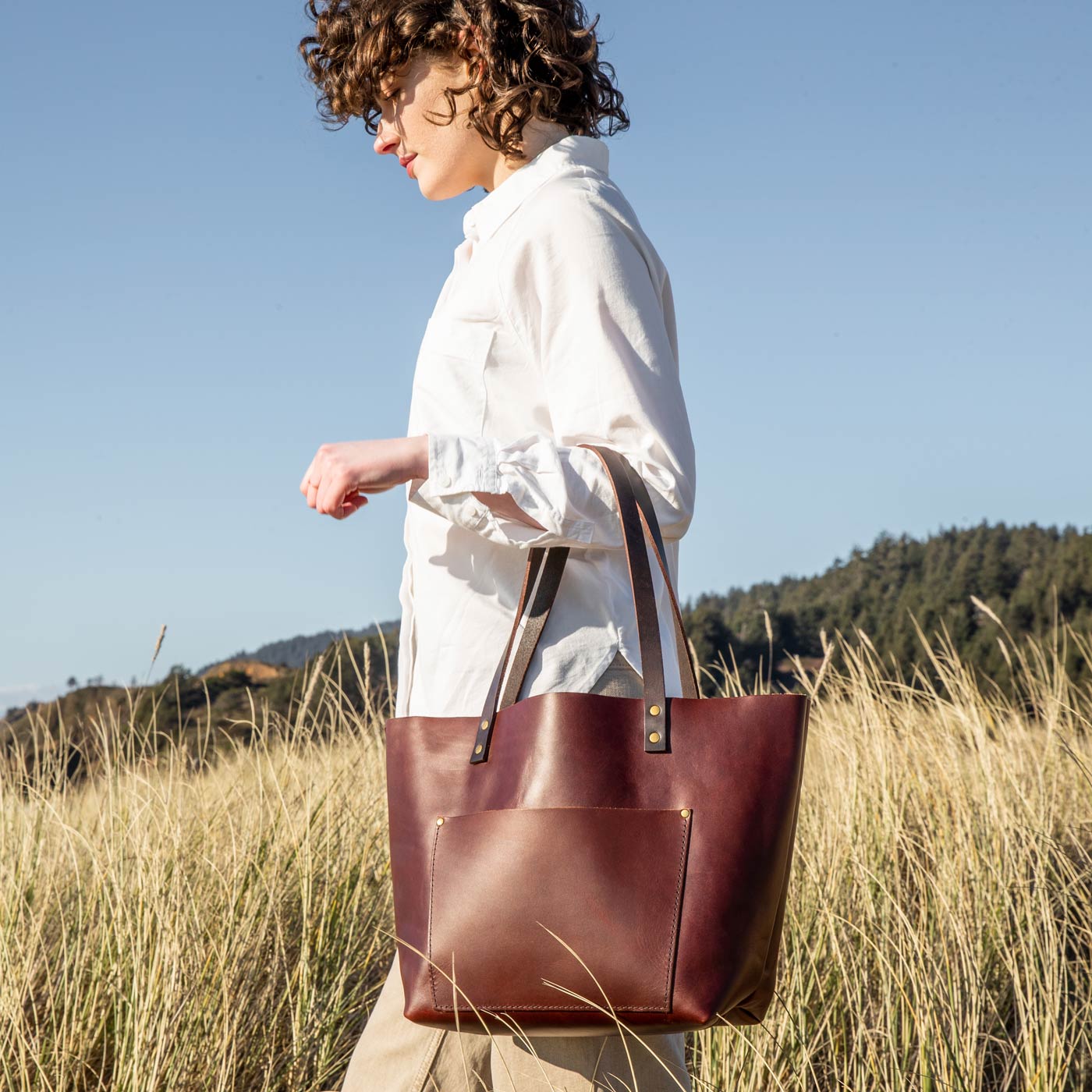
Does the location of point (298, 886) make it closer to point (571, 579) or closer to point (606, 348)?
point (571, 579)

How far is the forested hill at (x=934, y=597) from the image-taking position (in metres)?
9.23

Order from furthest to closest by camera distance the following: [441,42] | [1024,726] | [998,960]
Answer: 1. [1024,726]
2. [998,960]
3. [441,42]

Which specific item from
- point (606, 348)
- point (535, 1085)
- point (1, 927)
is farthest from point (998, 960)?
point (1, 927)

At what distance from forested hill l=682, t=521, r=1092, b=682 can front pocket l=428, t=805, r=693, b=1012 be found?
5355 mm

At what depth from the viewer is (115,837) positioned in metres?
2.49

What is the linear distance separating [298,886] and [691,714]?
1770 millimetres

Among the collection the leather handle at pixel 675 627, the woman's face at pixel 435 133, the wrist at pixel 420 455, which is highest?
the woman's face at pixel 435 133

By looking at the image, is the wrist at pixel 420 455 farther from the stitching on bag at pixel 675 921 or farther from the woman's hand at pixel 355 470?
the stitching on bag at pixel 675 921

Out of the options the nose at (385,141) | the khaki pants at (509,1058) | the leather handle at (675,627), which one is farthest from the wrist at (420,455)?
the nose at (385,141)

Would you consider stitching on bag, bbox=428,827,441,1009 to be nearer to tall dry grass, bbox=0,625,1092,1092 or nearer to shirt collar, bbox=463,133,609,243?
tall dry grass, bbox=0,625,1092,1092

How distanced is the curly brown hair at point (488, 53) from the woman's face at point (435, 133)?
1cm

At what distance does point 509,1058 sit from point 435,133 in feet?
3.97

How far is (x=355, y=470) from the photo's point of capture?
1.07 meters

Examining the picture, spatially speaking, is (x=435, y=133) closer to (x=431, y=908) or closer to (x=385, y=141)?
(x=385, y=141)
